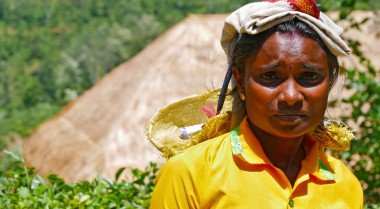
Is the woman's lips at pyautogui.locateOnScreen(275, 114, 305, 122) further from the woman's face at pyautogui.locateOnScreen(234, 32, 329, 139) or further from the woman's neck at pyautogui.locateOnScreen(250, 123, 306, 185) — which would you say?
the woman's neck at pyautogui.locateOnScreen(250, 123, 306, 185)

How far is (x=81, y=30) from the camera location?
59906mm

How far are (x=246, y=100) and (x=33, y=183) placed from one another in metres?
1.36

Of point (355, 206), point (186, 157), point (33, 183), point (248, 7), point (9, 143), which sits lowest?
point (9, 143)

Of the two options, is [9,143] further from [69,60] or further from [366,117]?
[366,117]

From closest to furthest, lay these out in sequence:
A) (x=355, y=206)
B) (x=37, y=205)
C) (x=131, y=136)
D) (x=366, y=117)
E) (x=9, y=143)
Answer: (x=355, y=206)
(x=37, y=205)
(x=366, y=117)
(x=131, y=136)
(x=9, y=143)

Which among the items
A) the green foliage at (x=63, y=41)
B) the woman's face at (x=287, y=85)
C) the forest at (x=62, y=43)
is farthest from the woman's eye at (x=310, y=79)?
the green foliage at (x=63, y=41)

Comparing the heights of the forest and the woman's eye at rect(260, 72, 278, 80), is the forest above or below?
below

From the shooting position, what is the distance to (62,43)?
199 feet

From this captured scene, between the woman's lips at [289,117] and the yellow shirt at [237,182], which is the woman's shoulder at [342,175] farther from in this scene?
the woman's lips at [289,117]

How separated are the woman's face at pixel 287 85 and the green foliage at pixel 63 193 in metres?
1.04

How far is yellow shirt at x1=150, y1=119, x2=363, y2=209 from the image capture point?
1.81 meters

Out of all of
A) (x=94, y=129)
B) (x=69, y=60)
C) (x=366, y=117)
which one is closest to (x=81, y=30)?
(x=69, y=60)

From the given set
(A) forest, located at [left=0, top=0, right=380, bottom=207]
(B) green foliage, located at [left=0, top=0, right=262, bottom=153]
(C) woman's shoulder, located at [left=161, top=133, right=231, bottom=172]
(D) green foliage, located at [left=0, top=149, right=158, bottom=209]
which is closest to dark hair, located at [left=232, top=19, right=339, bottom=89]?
(C) woman's shoulder, located at [left=161, top=133, right=231, bottom=172]

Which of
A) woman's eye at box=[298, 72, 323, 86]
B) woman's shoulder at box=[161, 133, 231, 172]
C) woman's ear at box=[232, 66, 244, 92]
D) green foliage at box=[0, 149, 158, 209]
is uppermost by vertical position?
woman's eye at box=[298, 72, 323, 86]
